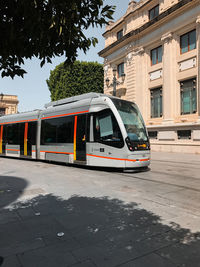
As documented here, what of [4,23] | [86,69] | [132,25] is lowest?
[4,23]

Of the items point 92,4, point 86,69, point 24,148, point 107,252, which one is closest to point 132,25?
point 86,69

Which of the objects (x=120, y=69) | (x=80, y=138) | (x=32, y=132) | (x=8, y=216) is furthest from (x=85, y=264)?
(x=120, y=69)

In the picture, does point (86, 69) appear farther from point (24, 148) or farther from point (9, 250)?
point (9, 250)

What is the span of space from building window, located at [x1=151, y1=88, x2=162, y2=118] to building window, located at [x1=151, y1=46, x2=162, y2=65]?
2741 mm

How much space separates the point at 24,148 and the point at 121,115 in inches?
276

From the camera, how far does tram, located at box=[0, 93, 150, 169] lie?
7863mm

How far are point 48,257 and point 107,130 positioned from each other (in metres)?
6.02

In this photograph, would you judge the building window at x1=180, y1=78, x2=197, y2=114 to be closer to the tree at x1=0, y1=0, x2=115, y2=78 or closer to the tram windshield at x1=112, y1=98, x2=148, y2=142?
the tram windshield at x1=112, y1=98, x2=148, y2=142

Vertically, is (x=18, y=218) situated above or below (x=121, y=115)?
below

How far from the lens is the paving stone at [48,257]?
226 centimetres

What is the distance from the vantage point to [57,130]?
33.7 ft

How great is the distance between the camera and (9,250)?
2.54 meters

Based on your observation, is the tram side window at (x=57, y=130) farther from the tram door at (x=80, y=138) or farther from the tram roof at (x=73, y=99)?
the tram roof at (x=73, y=99)

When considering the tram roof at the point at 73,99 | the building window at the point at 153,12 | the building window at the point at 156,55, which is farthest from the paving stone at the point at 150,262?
the building window at the point at 153,12
